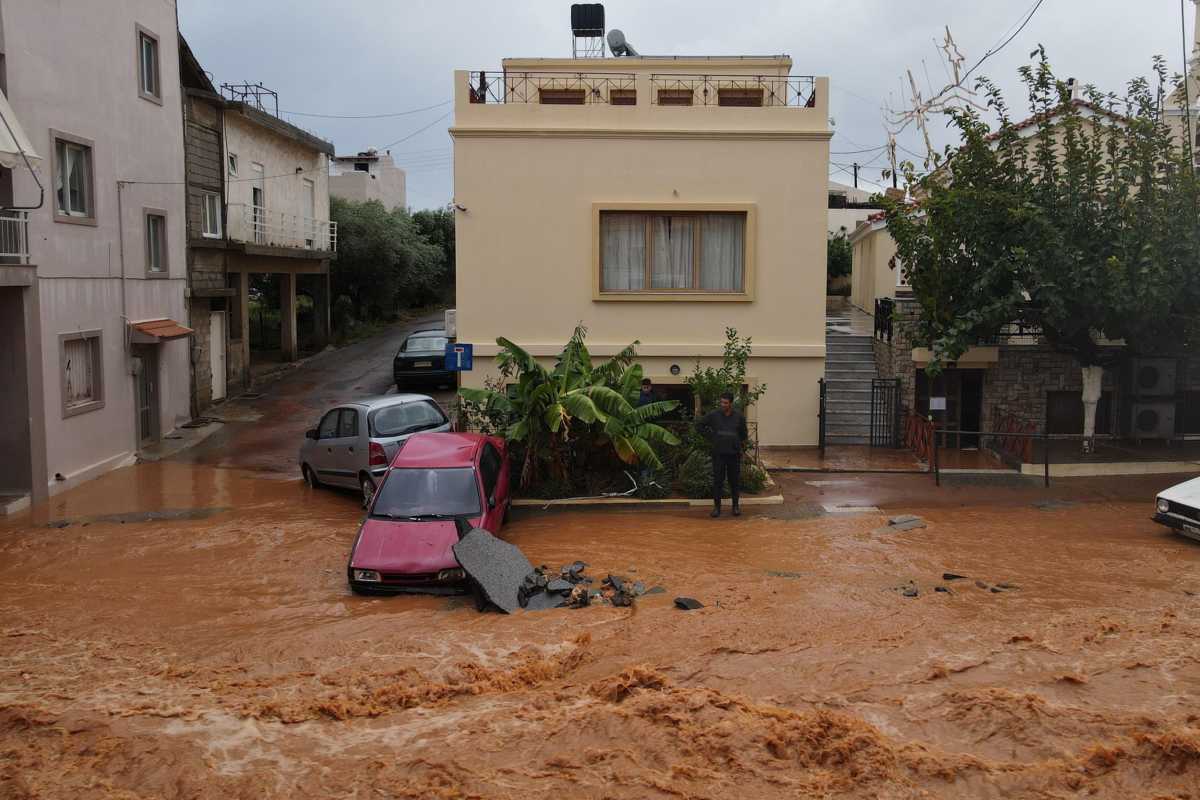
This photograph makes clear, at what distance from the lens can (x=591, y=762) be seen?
308 inches

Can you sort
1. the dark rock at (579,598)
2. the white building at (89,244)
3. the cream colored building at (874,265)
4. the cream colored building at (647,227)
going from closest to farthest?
1. the dark rock at (579,598)
2. the white building at (89,244)
3. the cream colored building at (647,227)
4. the cream colored building at (874,265)

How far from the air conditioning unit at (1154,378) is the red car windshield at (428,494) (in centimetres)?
1388

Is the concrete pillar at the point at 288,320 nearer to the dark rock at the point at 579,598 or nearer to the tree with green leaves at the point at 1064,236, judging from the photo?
the tree with green leaves at the point at 1064,236

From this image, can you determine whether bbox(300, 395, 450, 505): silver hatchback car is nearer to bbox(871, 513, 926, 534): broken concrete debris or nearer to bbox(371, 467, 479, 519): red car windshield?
bbox(371, 467, 479, 519): red car windshield

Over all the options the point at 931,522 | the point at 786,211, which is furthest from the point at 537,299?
the point at 931,522

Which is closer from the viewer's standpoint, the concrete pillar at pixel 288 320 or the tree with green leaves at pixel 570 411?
the tree with green leaves at pixel 570 411

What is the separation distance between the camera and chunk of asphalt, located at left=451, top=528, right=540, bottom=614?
36.2 feet

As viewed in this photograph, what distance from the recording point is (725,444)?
15.1 m

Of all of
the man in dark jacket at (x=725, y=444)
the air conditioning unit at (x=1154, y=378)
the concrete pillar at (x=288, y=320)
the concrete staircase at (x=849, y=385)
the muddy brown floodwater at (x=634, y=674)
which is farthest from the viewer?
the concrete pillar at (x=288, y=320)

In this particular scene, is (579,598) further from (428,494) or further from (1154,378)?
(1154,378)

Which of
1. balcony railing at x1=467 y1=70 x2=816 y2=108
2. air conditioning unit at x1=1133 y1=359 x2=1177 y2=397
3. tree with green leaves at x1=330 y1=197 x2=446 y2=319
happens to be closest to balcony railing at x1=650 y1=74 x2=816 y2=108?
balcony railing at x1=467 y1=70 x2=816 y2=108

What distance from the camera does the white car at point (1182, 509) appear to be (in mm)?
13531

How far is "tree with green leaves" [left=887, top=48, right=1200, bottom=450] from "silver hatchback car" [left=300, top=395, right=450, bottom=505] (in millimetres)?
8654

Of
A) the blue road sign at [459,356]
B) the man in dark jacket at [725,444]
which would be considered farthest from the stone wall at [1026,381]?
the blue road sign at [459,356]
